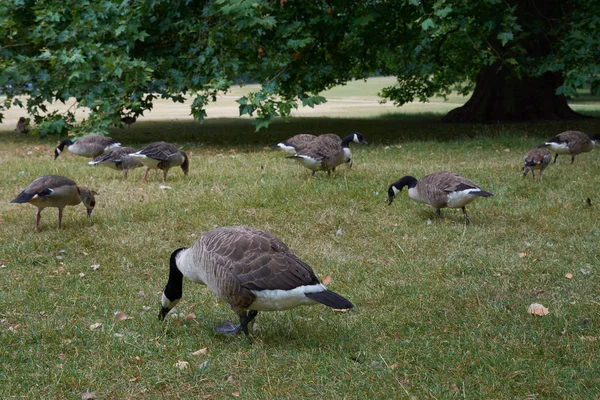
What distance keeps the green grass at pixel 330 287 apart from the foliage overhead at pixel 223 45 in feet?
11.7

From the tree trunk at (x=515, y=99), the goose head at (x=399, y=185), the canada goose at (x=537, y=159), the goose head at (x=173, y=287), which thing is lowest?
the goose head at (x=173, y=287)

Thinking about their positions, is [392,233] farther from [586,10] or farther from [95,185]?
[586,10]

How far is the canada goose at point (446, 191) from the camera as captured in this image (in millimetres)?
8117

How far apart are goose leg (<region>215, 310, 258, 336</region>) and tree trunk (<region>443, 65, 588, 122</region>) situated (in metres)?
18.0

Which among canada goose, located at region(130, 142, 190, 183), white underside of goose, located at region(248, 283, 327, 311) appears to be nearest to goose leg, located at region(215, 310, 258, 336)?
white underside of goose, located at region(248, 283, 327, 311)

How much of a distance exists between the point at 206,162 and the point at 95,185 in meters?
2.67

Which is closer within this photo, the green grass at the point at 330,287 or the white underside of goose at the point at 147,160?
the green grass at the point at 330,287

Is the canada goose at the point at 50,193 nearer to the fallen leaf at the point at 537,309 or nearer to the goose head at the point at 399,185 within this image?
the goose head at the point at 399,185

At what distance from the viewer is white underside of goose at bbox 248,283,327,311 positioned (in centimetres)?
465

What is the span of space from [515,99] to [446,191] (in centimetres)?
1479

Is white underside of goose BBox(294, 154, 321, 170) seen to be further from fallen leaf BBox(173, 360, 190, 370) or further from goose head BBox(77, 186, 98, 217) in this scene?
fallen leaf BBox(173, 360, 190, 370)

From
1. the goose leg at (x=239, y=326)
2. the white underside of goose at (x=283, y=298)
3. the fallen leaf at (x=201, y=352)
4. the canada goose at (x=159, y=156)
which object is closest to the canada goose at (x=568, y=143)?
the canada goose at (x=159, y=156)

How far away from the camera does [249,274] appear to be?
15.8 ft

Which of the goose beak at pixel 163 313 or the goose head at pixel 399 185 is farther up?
the goose head at pixel 399 185
